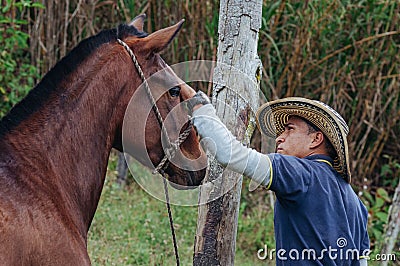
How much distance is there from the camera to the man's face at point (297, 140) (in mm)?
2984

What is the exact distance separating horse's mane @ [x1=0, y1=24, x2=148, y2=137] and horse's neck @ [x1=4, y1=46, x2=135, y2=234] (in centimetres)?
3

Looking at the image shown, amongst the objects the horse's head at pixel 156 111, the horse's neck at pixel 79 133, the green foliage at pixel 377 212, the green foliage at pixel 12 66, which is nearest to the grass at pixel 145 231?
the green foliage at pixel 377 212

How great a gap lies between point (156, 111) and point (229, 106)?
0.68 m

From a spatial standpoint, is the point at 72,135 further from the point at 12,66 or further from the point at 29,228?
the point at 12,66

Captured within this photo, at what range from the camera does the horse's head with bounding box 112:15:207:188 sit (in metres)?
2.93

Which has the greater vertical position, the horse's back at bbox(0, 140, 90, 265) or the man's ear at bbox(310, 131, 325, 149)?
the man's ear at bbox(310, 131, 325, 149)

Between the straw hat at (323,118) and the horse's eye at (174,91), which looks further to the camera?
the horse's eye at (174,91)

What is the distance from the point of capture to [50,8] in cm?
789

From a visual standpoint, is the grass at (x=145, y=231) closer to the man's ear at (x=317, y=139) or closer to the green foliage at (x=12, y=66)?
the green foliage at (x=12, y=66)

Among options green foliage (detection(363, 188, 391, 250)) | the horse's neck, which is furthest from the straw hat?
green foliage (detection(363, 188, 391, 250))

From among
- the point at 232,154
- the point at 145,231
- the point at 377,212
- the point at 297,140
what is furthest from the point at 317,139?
the point at 377,212

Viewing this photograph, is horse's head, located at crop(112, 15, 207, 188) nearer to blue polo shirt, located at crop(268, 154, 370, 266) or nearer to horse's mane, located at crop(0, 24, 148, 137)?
horse's mane, located at crop(0, 24, 148, 137)

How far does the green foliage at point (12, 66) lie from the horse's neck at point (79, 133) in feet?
14.3

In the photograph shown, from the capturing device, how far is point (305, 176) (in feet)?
9.01
